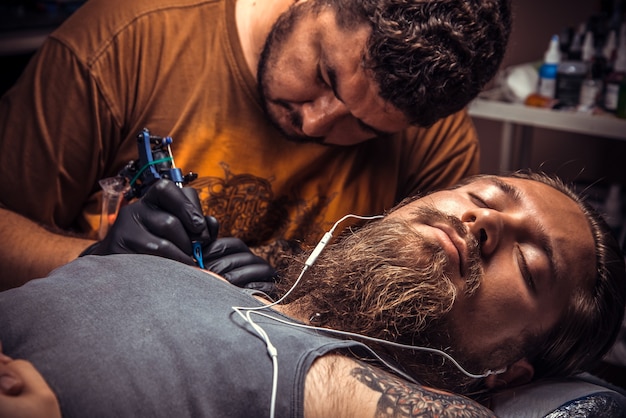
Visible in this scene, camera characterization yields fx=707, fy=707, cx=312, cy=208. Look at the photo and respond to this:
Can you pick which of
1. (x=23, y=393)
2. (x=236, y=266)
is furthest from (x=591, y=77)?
(x=23, y=393)

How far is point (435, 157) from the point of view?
1937 mm

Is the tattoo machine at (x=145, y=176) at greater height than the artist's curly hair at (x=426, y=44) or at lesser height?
lesser

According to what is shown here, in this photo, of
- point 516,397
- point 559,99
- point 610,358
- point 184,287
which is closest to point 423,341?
point 516,397

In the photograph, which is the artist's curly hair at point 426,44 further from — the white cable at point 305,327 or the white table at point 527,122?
the white table at point 527,122

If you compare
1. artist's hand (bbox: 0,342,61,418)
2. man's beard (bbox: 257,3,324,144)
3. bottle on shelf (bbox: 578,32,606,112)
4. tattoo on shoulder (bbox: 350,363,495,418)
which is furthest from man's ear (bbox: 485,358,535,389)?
bottle on shelf (bbox: 578,32,606,112)

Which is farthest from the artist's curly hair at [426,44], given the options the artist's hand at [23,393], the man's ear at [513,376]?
the artist's hand at [23,393]

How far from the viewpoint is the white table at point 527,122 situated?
237 centimetres

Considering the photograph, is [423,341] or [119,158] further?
[119,158]

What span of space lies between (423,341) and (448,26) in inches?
24.3

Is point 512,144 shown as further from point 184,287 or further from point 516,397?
point 184,287

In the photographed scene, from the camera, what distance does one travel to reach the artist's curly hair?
1.41 metres

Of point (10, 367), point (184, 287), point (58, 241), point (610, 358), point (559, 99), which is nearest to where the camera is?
point (10, 367)

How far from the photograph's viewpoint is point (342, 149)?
1.83 m

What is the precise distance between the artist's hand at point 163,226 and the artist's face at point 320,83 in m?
0.40
